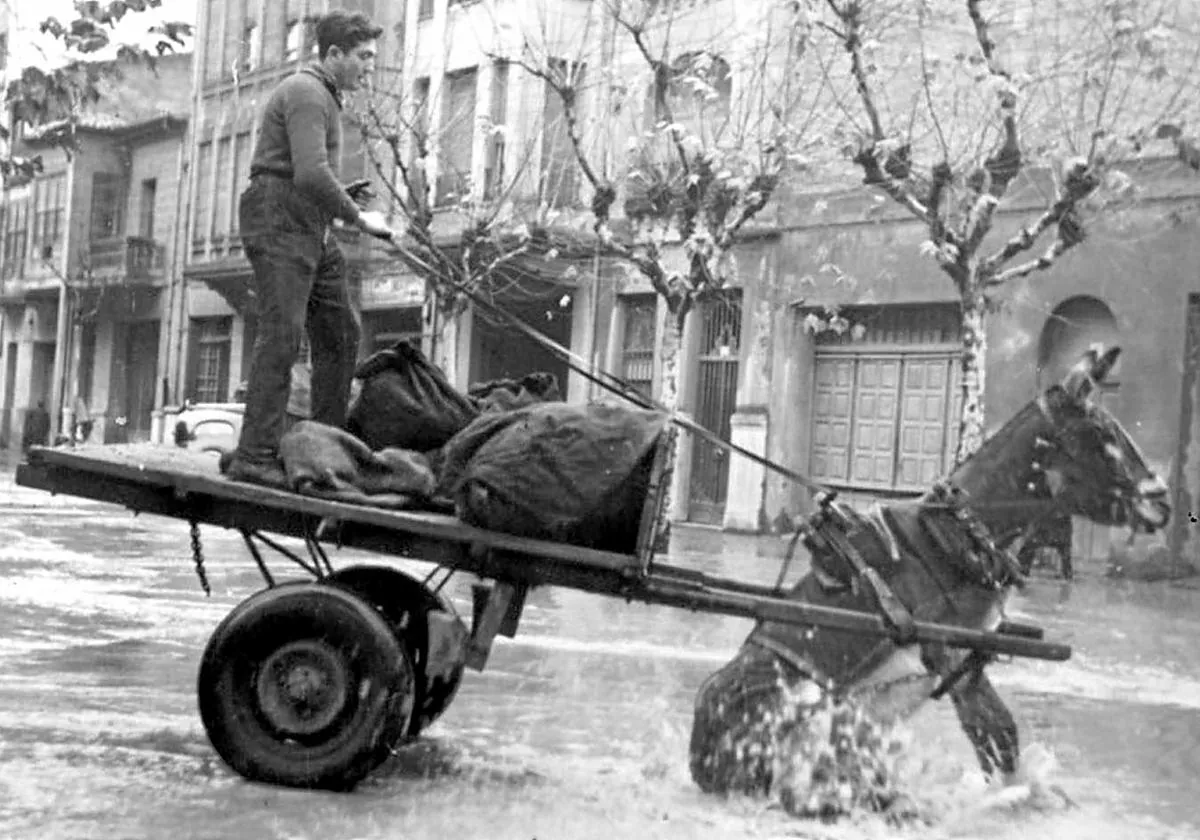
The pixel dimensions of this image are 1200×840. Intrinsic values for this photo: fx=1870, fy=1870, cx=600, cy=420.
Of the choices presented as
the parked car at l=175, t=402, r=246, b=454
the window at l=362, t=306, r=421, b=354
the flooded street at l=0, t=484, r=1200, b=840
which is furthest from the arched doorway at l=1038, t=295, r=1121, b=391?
the window at l=362, t=306, r=421, b=354

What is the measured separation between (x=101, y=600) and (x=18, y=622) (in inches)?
72.0

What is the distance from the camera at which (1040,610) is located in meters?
18.1

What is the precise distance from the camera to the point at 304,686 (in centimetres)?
672

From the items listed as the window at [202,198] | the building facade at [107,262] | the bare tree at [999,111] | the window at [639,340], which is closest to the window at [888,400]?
the bare tree at [999,111]

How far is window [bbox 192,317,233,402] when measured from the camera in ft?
147

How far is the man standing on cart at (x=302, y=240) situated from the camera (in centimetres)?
713

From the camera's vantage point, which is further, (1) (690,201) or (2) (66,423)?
(2) (66,423)

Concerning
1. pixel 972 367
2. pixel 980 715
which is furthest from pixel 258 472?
pixel 972 367

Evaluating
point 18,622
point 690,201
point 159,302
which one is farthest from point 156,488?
point 159,302

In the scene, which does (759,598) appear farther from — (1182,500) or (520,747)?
(1182,500)

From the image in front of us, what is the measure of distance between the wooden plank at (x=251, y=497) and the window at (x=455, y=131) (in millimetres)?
27159

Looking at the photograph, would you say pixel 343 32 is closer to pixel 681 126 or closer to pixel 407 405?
pixel 407 405

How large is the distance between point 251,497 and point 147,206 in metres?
45.7

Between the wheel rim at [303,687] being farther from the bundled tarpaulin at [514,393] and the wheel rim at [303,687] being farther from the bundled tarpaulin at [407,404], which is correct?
the bundled tarpaulin at [514,393]
